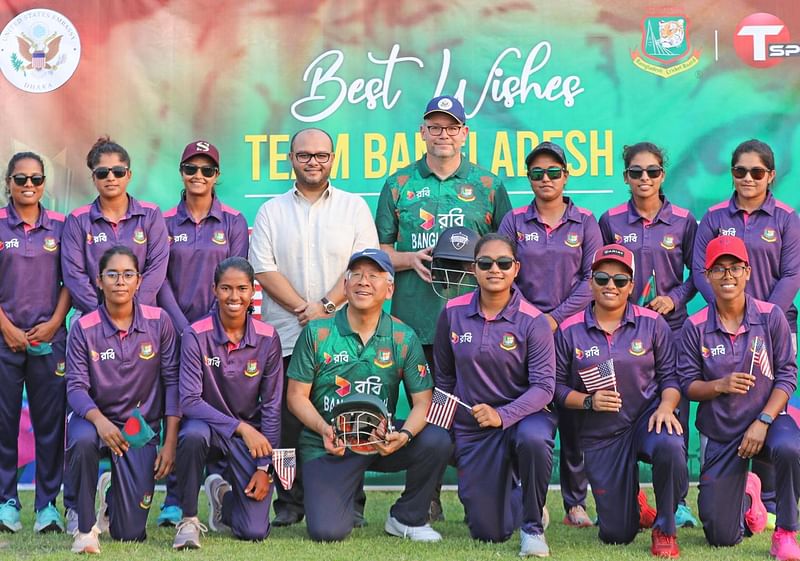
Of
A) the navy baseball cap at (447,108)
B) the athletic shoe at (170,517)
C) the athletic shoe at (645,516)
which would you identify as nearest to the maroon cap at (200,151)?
the navy baseball cap at (447,108)

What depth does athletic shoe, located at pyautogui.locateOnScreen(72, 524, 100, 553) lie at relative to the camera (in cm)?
577

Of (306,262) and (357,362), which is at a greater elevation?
(306,262)

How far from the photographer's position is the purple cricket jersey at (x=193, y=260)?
6766 mm

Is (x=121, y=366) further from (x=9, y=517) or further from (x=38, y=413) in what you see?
(x=9, y=517)

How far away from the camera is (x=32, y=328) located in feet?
21.8

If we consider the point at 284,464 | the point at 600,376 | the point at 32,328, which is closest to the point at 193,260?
the point at 32,328

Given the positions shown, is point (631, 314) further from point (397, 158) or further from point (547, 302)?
point (397, 158)

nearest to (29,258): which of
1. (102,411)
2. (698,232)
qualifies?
(102,411)

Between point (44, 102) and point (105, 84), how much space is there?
1.46 feet

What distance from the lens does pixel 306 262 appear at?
674 cm

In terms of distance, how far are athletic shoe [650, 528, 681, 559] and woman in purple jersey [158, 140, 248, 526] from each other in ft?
9.03

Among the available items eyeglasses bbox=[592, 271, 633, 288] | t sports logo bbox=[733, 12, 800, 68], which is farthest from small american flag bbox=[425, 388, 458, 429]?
t sports logo bbox=[733, 12, 800, 68]

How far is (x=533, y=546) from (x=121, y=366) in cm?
239

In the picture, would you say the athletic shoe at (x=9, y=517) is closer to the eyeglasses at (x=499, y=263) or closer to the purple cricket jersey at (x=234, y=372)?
the purple cricket jersey at (x=234, y=372)
